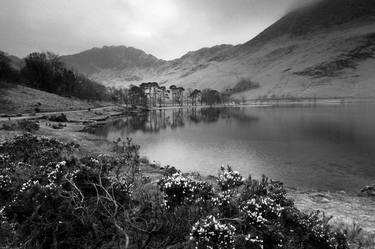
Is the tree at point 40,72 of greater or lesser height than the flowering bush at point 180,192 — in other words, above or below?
above

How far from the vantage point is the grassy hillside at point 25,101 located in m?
61.1

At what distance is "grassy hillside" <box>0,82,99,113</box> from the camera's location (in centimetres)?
6114

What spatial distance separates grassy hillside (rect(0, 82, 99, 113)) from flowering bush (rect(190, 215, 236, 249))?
6865 centimetres

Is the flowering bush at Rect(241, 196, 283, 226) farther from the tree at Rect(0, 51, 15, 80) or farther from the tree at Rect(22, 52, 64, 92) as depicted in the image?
the tree at Rect(22, 52, 64, 92)

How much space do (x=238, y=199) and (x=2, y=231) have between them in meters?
5.56

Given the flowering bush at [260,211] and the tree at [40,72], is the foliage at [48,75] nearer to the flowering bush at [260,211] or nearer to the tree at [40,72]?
the tree at [40,72]

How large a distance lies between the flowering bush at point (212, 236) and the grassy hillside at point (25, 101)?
225ft

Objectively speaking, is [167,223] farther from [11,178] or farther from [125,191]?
[11,178]

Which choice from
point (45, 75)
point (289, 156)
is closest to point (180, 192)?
point (289, 156)

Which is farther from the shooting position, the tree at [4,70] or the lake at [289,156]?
the tree at [4,70]

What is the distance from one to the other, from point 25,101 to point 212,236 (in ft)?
252

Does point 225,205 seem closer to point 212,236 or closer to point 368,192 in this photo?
point 212,236

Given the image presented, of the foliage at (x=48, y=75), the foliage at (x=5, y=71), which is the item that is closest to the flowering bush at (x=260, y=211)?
the foliage at (x=5, y=71)

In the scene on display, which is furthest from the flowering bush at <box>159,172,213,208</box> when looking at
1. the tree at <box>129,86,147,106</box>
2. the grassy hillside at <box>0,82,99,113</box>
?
the tree at <box>129,86,147,106</box>
